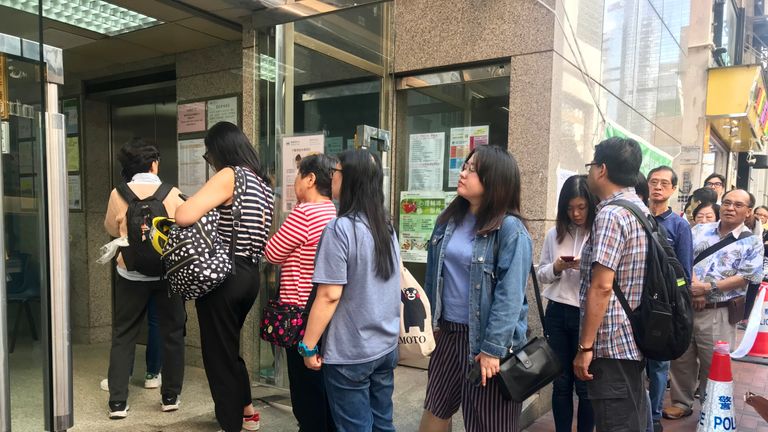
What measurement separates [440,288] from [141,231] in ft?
6.74

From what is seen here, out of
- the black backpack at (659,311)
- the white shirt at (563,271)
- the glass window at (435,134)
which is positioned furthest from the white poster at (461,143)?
the black backpack at (659,311)

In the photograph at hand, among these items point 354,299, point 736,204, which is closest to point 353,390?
point 354,299

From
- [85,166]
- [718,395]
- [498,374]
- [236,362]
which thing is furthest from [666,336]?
[85,166]

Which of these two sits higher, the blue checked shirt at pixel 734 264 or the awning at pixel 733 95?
the awning at pixel 733 95

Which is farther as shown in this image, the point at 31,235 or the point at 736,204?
the point at 736,204

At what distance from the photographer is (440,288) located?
2588mm

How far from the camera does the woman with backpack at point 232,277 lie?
2926mm

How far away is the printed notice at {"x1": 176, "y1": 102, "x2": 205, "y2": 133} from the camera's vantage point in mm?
4852

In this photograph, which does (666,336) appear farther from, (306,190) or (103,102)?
(103,102)

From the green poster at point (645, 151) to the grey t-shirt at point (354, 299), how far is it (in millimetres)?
3562

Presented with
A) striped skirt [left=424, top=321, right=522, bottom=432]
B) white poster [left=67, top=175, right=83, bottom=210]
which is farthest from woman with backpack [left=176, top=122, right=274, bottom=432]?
white poster [left=67, top=175, right=83, bottom=210]

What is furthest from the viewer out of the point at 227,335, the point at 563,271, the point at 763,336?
the point at 763,336

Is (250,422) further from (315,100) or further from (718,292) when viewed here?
(718,292)

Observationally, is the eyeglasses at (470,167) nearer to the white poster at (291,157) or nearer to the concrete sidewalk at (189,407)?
the white poster at (291,157)
